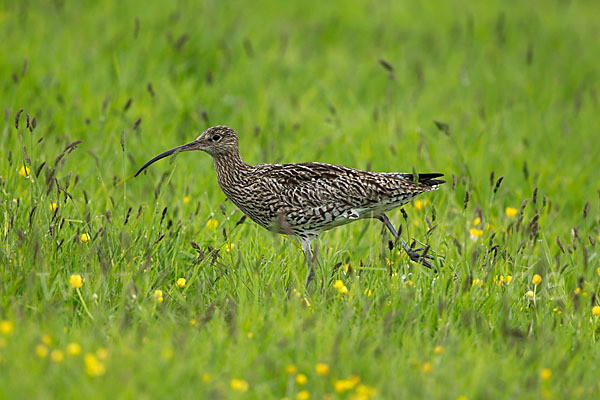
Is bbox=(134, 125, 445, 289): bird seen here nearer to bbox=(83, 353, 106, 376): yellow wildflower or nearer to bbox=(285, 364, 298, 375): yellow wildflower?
bbox=(285, 364, 298, 375): yellow wildflower

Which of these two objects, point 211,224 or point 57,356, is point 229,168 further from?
point 57,356

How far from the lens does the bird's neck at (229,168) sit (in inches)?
252

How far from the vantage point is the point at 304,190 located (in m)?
6.17

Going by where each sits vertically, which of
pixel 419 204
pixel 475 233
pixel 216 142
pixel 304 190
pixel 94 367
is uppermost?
pixel 216 142

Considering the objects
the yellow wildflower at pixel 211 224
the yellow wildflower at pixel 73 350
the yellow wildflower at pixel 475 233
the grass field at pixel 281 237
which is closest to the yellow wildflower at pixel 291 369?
the grass field at pixel 281 237

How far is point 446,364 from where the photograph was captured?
170 inches

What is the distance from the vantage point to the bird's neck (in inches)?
252

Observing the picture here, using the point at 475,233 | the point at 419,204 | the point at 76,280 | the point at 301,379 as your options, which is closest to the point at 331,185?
the point at 475,233

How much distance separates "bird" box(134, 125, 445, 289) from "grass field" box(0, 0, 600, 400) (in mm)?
217

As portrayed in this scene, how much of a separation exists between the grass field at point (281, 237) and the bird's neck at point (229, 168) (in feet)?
0.76

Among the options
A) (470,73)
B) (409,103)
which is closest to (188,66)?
(409,103)

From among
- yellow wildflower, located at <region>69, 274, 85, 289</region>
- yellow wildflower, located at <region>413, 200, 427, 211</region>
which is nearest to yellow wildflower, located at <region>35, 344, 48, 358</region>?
yellow wildflower, located at <region>69, 274, 85, 289</region>

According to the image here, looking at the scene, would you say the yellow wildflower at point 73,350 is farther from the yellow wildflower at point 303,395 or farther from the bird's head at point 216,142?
the bird's head at point 216,142

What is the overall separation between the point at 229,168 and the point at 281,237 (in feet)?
2.36
